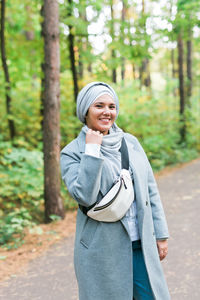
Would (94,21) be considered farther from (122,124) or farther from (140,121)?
(140,121)

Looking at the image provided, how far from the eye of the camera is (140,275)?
7.39 feet

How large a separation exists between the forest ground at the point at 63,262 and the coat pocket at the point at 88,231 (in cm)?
184

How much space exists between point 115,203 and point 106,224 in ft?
0.55

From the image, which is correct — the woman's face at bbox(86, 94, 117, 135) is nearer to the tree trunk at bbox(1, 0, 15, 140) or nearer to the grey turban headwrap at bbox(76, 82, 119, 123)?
the grey turban headwrap at bbox(76, 82, 119, 123)

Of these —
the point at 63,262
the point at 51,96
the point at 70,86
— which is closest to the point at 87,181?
the point at 63,262

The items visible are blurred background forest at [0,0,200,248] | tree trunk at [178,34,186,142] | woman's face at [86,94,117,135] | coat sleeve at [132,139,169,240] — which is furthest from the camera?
tree trunk at [178,34,186,142]

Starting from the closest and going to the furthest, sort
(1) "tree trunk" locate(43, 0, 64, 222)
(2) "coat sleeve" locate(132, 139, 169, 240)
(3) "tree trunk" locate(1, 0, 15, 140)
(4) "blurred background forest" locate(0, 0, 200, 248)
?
(2) "coat sleeve" locate(132, 139, 169, 240) → (1) "tree trunk" locate(43, 0, 64, 222) → (4) "blurred background forest" locate(0, 0, 200, 248) → (3) "tree trunk" locate(1, 0, 15, 140)

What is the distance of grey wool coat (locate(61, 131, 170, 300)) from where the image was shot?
6.56 feet

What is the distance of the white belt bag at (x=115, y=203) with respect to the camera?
6.62 feet

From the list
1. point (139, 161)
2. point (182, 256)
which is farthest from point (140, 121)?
point (139, 161)

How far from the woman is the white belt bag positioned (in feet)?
0.16

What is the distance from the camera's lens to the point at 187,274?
3916 millimetres

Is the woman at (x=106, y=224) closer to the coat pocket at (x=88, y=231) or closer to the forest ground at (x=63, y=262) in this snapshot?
the coat pocket at (x=88, y=231)

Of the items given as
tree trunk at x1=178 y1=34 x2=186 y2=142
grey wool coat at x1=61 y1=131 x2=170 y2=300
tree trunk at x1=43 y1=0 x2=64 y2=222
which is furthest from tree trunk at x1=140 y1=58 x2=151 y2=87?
grey wool coat at x1=61 y1=131 x2=170 y2=300
